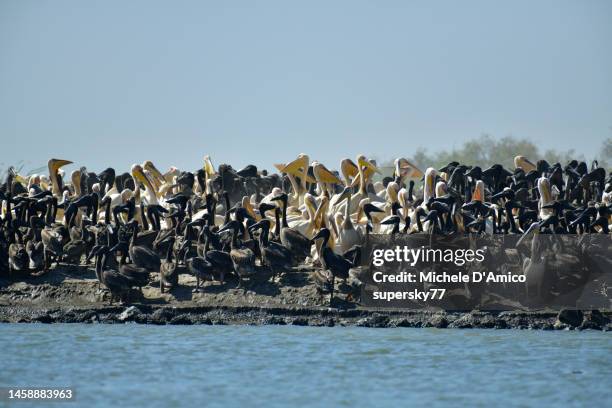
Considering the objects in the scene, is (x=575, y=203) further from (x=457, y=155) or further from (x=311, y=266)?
(x=457, y=155)

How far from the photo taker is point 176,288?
2506 cm

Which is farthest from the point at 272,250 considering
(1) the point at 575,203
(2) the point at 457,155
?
(2) the point at 457,155

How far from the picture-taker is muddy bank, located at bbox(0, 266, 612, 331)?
75.3ft

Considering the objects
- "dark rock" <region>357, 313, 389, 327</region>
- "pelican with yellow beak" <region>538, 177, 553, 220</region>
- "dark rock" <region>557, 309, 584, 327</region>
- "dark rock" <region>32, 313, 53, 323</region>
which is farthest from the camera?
"pelican with yellow beak" <region>538, 177, 553, 220</region>

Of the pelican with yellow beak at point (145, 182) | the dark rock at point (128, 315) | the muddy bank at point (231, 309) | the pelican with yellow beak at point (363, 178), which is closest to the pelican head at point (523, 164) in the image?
the pelican with yellow beak at point (363, 178)

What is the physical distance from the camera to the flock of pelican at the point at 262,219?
24859mm

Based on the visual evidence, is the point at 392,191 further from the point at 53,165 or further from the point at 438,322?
the point at 53,165

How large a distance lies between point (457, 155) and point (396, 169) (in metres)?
47.2

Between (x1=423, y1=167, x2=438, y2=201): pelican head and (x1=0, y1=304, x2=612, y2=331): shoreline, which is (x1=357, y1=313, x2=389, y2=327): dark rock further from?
(x1=423, y1=167, x2=438, y2=201): pelican head

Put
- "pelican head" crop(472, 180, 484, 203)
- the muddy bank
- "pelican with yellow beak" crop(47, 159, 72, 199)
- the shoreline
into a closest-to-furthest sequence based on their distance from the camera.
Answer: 1. the shoreline
2. the muddy bank
3. "pelican head" crop(472, 180, 484, 203)
4. "pelican with yellow beak" crop(47, 159, 72, 199)

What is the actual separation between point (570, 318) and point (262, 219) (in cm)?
590

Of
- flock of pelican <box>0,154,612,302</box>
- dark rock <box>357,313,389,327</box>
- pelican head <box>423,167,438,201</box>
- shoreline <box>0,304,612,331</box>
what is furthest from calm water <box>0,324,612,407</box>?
pelican head <box>423,167,438,201</box>

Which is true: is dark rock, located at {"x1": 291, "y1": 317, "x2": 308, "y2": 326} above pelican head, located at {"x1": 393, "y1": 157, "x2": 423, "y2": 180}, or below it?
below

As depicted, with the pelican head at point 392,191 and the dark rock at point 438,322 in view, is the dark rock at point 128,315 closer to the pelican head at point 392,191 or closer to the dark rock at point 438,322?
the dark rock at point 438,322
